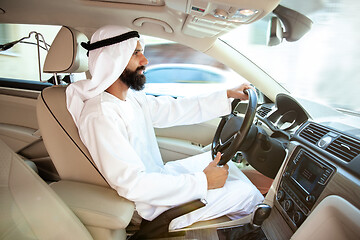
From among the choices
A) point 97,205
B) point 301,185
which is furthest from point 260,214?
point 97,205

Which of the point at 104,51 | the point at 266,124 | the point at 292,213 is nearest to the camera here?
the point at 292,213

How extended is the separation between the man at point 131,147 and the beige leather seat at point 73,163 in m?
0.06

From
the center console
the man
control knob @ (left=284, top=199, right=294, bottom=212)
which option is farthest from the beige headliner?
control knob @ (left=284, top=199, right=294, bottom=212)

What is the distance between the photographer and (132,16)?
71.4 inches

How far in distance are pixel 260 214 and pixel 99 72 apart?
1.21 m

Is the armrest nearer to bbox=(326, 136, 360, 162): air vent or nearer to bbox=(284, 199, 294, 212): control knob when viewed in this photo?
bbox=(284, 199, 294, 212): control knob

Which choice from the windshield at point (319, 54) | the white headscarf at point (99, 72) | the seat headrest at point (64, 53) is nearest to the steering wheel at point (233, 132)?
the windshield at point (319, 54)

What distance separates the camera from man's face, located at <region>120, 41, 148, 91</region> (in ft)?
5.68

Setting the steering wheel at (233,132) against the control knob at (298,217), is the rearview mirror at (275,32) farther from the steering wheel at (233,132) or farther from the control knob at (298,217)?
the control knob at (298,217)

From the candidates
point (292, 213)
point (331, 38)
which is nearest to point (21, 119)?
point (292, 213)

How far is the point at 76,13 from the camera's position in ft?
6.09

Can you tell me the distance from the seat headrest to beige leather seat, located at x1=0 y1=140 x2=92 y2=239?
0.65m

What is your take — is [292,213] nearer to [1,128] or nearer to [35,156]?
[35,156]

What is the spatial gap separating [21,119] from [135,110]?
A: 67.4 inches
